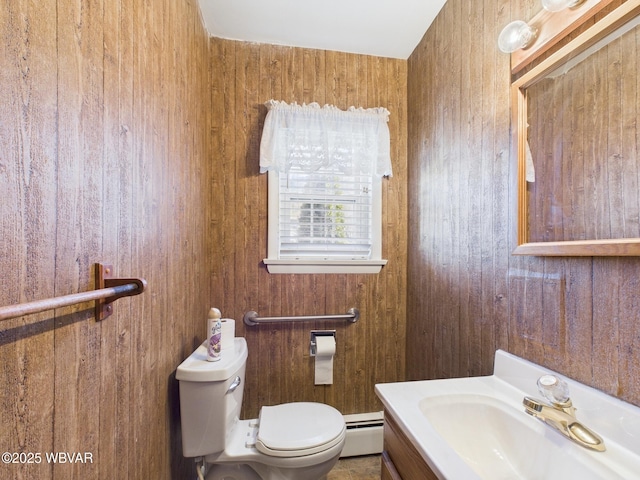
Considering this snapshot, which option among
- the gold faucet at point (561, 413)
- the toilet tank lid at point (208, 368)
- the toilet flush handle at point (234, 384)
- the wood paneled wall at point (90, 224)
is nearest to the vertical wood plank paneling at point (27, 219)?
the wood paneled wall at point (90, 224)

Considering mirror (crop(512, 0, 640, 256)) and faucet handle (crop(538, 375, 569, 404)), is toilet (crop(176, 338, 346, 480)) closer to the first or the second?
faucet handle (crop(538, 375, 569, 404))

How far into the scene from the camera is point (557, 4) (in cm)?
83

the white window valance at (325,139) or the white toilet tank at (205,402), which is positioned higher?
the white window valance at (325,139)

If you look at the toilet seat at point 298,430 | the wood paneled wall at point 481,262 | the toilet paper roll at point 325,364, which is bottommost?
the toilet seat at point 298,430

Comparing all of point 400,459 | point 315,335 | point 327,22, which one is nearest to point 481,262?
point 400,459

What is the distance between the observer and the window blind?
182 cm

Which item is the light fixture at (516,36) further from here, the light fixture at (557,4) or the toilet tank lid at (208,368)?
the toilet tank lid at (208,368)

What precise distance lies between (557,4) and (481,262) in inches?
33.7

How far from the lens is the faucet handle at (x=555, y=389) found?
2.46 ft

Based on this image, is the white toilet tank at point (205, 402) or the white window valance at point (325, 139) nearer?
the white toilet tank at point (205, 402)

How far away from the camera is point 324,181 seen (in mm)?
1832

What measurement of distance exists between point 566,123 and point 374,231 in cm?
114

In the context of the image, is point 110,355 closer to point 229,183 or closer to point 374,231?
point 229,183

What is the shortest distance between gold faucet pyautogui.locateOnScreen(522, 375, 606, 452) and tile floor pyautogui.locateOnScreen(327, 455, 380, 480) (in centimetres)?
126
